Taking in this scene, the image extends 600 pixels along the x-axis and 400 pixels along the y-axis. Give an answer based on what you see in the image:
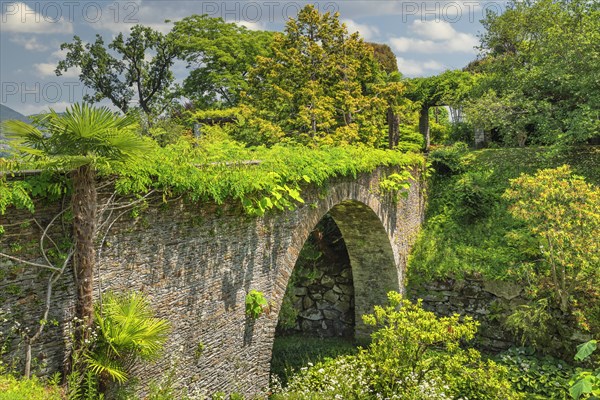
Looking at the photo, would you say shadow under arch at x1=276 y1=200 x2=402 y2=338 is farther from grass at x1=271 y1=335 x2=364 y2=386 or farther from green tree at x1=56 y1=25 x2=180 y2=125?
green tree at x1=56 y1=25 x2=180 y2=125

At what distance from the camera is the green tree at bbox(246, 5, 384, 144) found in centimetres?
1398

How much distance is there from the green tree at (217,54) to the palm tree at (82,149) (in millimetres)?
20879

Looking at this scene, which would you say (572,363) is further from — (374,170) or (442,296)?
(374,170)

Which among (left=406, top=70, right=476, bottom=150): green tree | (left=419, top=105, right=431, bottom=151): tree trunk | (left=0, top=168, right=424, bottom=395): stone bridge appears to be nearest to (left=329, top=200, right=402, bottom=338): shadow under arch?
(left=0, top=168, right=424, bottom=395): stone bridge

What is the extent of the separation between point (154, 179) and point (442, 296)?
10.0 meters

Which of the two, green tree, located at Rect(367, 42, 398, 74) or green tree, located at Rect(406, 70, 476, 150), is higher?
green tree, located at Rect(367, 42, 398, 74)

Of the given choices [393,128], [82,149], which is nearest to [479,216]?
[393,128]

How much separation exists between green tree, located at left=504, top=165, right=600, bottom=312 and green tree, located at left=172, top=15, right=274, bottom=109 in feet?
57.1

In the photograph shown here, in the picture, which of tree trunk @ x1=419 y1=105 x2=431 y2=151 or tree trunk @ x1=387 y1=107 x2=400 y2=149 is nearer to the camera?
tree trunk @ x1=387 y1=107 x2=400 y2=149

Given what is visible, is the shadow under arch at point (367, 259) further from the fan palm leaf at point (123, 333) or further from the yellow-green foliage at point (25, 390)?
the yellow-green foliage at point (25, 390)

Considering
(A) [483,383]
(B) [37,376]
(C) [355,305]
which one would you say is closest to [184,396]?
(B) [37,376]

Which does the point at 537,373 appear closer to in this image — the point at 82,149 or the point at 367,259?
the point at 367,259

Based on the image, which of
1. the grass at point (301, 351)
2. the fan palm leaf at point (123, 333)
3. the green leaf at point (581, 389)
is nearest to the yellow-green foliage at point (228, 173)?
the fan palm leaf at point (123, 333)

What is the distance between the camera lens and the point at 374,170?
1023cm
